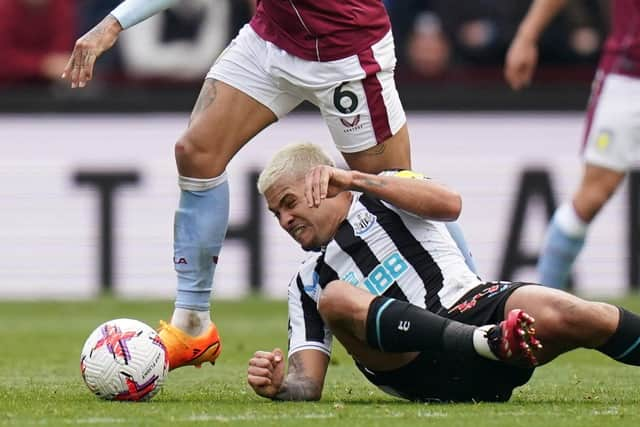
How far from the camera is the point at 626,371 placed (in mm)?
6953

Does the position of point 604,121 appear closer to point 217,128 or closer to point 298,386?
point 217,128

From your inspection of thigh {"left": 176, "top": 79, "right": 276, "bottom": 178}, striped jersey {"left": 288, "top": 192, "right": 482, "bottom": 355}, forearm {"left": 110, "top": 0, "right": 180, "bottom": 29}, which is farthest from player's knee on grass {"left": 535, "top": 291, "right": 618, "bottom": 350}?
forearm {"left": 110, "top": 0, "right": 180, "bottom": 29}

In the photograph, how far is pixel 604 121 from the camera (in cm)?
858

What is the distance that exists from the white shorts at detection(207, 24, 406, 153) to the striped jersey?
29.1 inches

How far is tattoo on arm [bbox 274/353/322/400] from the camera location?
5562 millimetres

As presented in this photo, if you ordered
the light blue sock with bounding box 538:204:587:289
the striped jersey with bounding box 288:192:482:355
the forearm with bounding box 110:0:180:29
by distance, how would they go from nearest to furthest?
the striped jersey with bounding box 288:192:482:355 < the forearm with bounding box 110:0:180:29 < the light blue sock with bounding box 538:204:587:289

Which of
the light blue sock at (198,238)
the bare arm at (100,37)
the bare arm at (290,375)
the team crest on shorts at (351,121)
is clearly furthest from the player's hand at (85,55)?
the bare arm at (290,375)

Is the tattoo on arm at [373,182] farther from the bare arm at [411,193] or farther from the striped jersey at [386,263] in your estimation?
the striped jersey at [386,263]

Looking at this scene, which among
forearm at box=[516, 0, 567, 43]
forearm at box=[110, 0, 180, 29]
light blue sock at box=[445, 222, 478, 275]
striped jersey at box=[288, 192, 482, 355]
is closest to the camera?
striped jersey at box=[288, 192, 482, 355]

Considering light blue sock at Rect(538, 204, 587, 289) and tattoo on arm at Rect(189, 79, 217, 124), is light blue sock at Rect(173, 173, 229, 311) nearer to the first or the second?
tattoo on arm at Rect(189, 79, 217, 124)

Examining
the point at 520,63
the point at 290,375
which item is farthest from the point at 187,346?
the point at 520,63

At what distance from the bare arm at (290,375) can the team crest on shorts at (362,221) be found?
463 mm

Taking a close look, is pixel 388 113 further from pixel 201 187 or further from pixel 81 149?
pixel 81 149

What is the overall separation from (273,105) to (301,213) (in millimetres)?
1016
